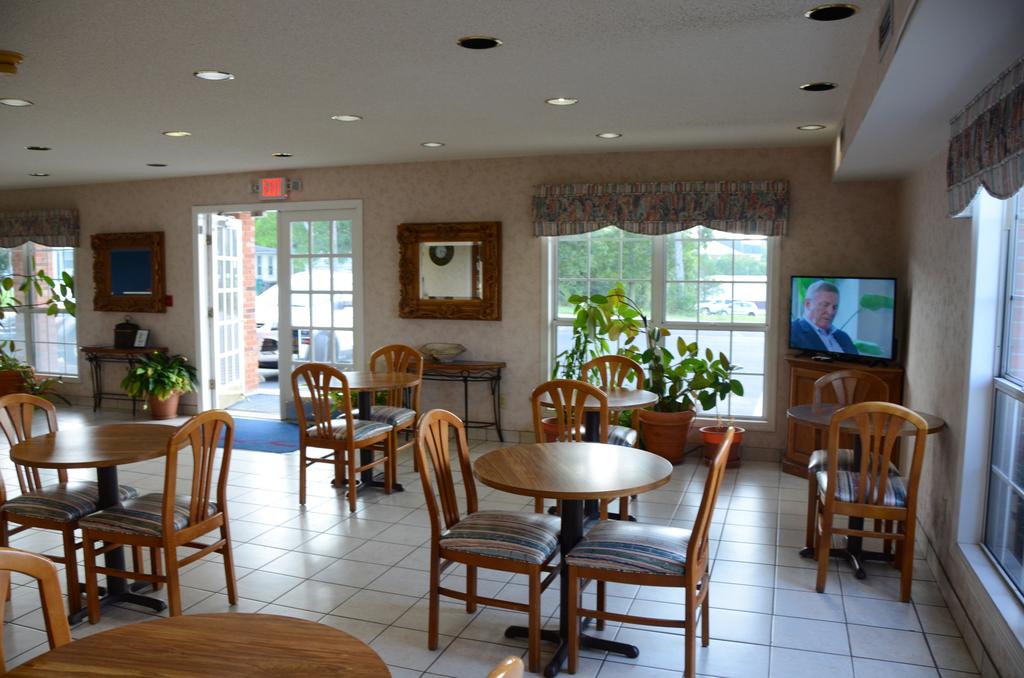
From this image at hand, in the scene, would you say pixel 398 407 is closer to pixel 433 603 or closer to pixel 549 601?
pixel 549 601

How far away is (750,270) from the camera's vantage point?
612cm

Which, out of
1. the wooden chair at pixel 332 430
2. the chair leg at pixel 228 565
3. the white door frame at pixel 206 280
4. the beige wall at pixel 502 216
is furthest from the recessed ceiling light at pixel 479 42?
the white door frame at pixel 206 280

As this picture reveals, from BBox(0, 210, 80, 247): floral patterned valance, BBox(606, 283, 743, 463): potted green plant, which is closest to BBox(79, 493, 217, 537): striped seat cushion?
BBox(606, 283, 743, 463): potted green plant

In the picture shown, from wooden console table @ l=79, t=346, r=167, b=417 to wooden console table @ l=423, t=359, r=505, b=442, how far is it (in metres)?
3.08

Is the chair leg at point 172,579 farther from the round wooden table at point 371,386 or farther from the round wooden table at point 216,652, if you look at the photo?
the round wooden table at point 371,386

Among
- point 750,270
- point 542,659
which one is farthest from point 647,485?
point 750,270

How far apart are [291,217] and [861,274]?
15.9 feet

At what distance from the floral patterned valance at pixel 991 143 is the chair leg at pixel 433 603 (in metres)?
2.34

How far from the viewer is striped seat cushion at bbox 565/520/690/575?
271 centimetres

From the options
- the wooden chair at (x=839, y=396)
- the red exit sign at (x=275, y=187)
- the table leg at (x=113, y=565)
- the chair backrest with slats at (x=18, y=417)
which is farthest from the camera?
the red exit sign at (x=275, y=187)

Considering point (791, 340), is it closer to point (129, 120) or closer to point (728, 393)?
point (728, 393)

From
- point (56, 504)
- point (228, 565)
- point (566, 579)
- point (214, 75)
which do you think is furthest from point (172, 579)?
point (214, 75)

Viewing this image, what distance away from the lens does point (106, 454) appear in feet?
10.7

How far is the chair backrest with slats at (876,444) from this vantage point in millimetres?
3412
